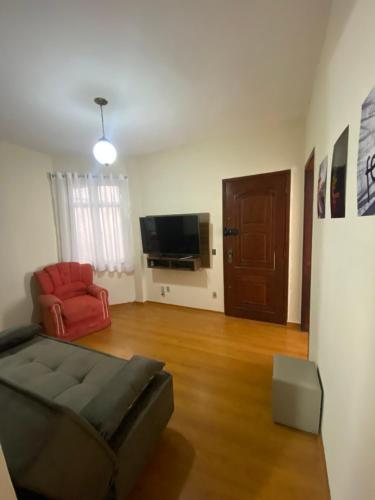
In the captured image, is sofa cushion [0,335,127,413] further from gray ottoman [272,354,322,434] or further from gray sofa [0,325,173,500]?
gray ottoman [272,354,322,434]

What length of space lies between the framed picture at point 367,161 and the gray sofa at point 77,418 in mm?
1376

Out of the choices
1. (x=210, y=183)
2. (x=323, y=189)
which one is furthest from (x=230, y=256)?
(x=323, y=189)

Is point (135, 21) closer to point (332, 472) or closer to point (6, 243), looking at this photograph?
point (332, 472)

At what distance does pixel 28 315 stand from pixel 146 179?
111 inches

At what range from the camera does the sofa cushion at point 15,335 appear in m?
1.81

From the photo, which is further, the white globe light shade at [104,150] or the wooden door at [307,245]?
the wooden door at [307,245]

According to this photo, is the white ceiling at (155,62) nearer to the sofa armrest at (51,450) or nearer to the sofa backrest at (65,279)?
the sofa backrest at (65,279)

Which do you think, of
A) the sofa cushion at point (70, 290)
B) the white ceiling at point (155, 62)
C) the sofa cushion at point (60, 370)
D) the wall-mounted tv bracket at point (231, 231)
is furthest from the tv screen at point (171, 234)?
the sofa cushion at point (60, 370)

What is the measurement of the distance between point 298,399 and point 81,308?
2.63 metres

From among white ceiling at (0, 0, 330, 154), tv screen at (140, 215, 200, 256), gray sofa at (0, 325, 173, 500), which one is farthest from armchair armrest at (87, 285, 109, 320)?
white ceiling at (0, 0, 330, 154)

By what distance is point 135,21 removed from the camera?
1.34 meters

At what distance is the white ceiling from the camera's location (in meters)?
1.29

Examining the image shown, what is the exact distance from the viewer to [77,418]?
0.88m

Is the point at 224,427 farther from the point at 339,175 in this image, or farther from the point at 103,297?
the point at 103,297
